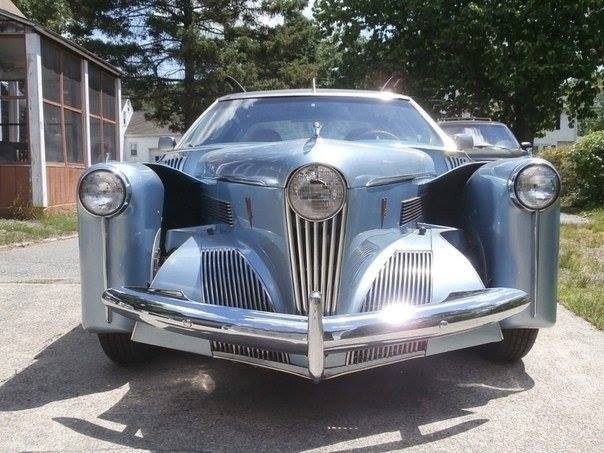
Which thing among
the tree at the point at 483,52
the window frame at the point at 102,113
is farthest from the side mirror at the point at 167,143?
the tree at the point at 483,52

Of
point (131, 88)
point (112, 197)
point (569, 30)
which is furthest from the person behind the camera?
point (131, 88)

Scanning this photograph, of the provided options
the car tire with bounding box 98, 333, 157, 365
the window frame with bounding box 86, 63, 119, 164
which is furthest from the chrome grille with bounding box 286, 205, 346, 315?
the window frame with bounding box 86, 63, 119, 164

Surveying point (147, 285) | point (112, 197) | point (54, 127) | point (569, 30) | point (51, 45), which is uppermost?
point (569, 30)

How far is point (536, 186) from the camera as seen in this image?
3100mm

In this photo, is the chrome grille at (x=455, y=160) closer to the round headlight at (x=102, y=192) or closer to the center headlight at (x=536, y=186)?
the center headlight at (x=536, y=186)

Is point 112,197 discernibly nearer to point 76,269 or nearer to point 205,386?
point 205,386

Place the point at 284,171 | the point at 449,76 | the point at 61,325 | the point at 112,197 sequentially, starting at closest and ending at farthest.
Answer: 1. the point at 284,171
2. the point at 112,197
3. the point at 61,325
4. the point at 449,76

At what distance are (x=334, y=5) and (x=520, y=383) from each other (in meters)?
20.2

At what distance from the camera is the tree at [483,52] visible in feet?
56.8

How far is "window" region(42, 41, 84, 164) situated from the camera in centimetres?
1302

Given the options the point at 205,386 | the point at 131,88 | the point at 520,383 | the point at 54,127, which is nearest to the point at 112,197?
the point at 205,386

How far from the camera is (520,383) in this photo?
11.1ft

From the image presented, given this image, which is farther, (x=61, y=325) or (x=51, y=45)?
(x=51, y=45)

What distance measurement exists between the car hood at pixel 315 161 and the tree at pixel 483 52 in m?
15.4
